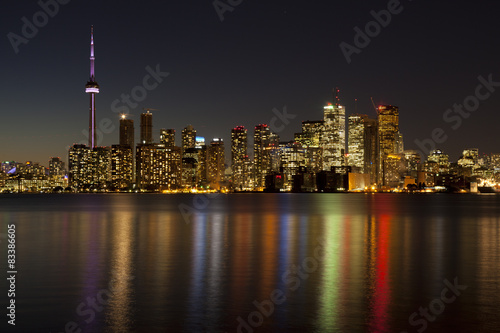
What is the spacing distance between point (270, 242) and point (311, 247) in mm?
5681

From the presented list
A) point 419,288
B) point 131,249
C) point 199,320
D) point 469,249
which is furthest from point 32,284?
point 469,249

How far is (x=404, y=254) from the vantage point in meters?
43.3

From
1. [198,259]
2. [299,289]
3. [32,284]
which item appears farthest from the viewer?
[198,259]

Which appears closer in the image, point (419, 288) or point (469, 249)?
point (419, 288)

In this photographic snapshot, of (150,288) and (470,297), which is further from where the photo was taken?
(150,288)

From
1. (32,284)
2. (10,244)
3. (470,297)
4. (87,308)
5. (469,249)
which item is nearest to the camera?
Answer: (87,308)

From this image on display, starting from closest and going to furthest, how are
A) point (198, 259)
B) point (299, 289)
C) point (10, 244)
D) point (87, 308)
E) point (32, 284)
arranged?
1. point (87, 308)
2. point (299, 289)
3. point (32, 284)
4. point (198, 259)
5. point (10, 244)

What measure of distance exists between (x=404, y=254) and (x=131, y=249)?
2191cm

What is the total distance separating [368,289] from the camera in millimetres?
27953

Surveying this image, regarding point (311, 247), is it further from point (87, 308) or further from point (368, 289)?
point (87, 308)

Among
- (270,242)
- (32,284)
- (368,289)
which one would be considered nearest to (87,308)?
(32,284)

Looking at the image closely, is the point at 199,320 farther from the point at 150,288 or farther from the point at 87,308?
the point at 150,288

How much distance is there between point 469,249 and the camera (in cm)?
4775

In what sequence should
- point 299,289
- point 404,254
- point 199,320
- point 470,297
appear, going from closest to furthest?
point 199,320, point 470,297, point 299,289, point 404,254
